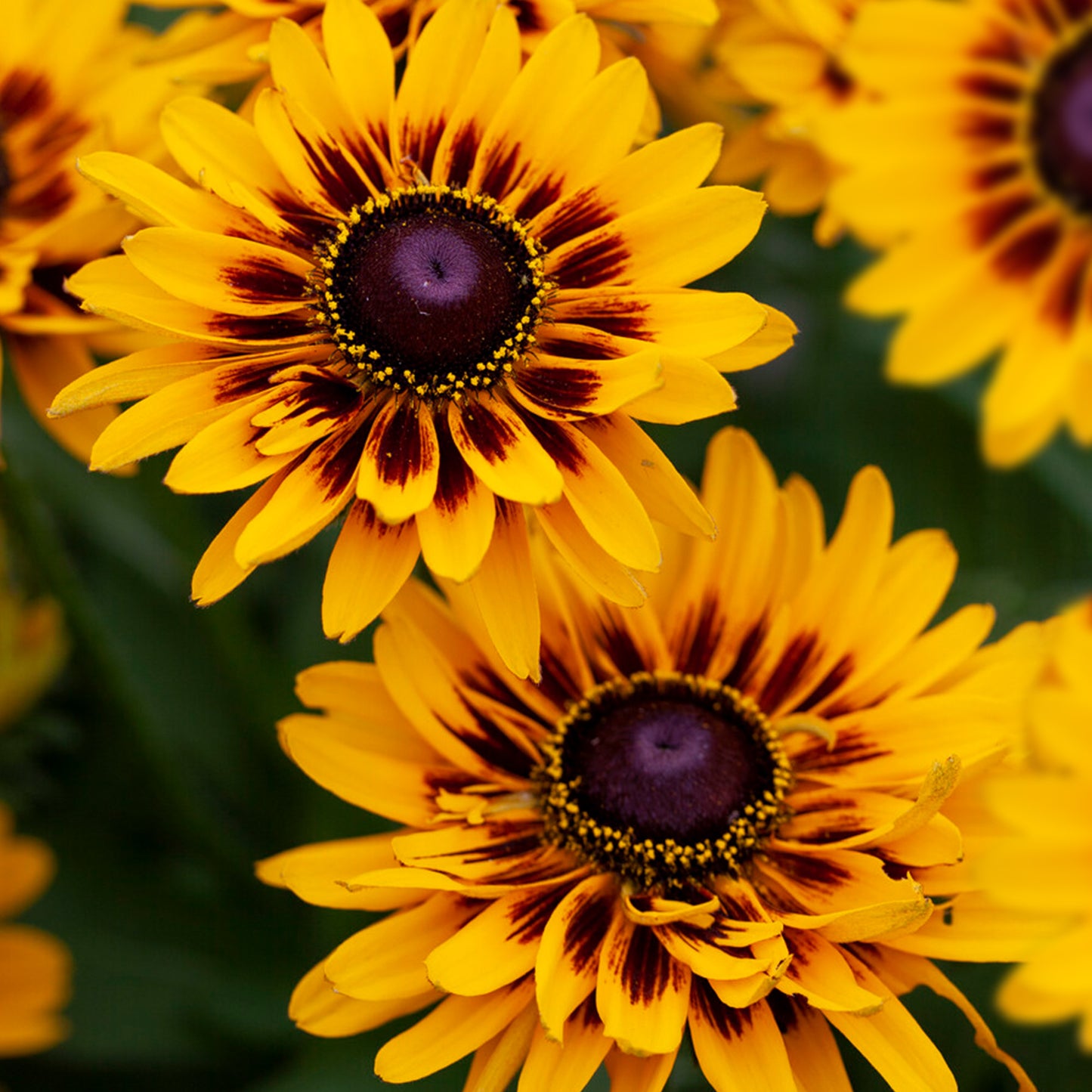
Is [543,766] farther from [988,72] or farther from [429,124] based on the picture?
[988,72]

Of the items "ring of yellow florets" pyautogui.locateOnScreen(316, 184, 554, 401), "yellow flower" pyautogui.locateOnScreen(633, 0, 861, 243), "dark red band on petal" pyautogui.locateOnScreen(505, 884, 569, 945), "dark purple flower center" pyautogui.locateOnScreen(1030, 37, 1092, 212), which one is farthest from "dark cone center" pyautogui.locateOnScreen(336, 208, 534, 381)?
"dark purple flower center" pyautogui.locateOnScreen(1030, 37, 1092, 212)

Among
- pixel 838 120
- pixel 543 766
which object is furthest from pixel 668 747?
pixel 838 120

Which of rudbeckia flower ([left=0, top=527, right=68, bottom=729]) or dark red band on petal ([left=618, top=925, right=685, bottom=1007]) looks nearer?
dark red band on petal ([left=618, top=925, right=685, bottom=1007])

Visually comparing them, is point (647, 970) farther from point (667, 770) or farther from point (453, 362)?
point (453, 362)

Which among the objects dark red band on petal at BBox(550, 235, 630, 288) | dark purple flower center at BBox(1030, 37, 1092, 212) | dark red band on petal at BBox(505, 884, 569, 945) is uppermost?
dark purple flower center at BBox(1030, 37, 1092, 212)

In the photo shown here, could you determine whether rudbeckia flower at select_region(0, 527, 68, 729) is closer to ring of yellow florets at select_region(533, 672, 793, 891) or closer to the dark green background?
the dark green background

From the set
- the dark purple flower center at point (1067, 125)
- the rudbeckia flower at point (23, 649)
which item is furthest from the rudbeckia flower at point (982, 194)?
the rudbeckia flower at point (23, 649)

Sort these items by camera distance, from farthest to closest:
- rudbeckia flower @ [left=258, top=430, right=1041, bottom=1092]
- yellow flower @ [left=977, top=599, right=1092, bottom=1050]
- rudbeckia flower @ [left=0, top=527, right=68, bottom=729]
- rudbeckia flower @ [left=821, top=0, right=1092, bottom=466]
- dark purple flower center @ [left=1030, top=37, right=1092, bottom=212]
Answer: rudbeckia flower @ [left=0, top=527, right=68, bottom=729] → dark purple flower center @ [left=1030, top=37, right=1092, bottom=212] → rudbeckia flower @ [left=821, top=0, right=1092, bottom=466] → rudbeckia flower @ [left=258, top=430, right=1041, bottom=1092] → yellow flower @ [left=977, top=599, right=1092, bottom=1050]
